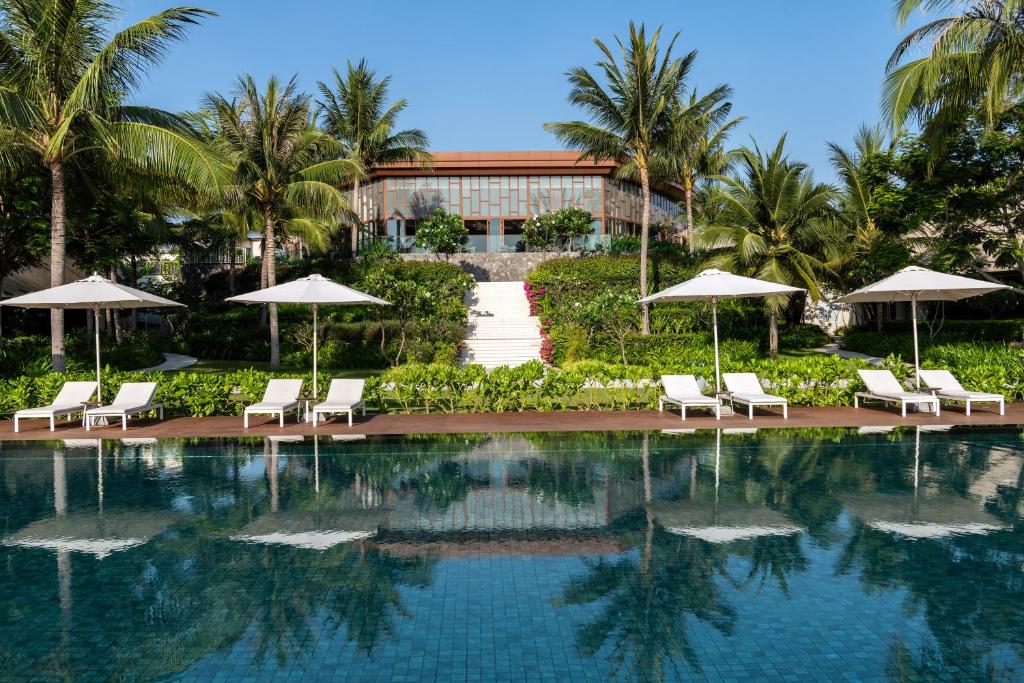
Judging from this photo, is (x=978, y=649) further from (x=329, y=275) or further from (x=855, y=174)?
(x=329, y=275)

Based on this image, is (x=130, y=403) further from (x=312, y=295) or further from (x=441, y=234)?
(x=441, y=234)

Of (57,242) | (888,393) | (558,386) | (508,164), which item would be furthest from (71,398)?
(508,164)

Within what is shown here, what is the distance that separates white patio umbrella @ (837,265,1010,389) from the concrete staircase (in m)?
8.69

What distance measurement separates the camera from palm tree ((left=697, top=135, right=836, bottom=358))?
19.4 meters

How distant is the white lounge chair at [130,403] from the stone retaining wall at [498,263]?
74.3 feet

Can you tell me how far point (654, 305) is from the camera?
23234 millimetres

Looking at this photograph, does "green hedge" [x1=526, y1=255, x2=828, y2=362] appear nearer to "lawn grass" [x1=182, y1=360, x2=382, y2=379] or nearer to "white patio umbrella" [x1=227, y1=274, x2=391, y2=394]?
"lawn grass" [x1=182, y1=360, x2=382, y2=379]

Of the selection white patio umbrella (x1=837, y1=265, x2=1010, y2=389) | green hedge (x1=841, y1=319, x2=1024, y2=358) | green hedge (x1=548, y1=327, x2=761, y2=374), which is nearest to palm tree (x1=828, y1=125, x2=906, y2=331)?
green hedge (x1=841, y1=319, x2=1024, y2=358)

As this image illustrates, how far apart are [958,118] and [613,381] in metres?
9.51

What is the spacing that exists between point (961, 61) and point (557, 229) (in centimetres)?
2094

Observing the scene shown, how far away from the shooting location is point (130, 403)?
11492mm

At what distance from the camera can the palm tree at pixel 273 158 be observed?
20625mm

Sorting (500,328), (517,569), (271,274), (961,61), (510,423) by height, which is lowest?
(517,569)

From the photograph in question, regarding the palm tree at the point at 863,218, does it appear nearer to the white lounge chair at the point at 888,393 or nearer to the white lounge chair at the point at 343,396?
the white lounge chair at the point at 888,393
